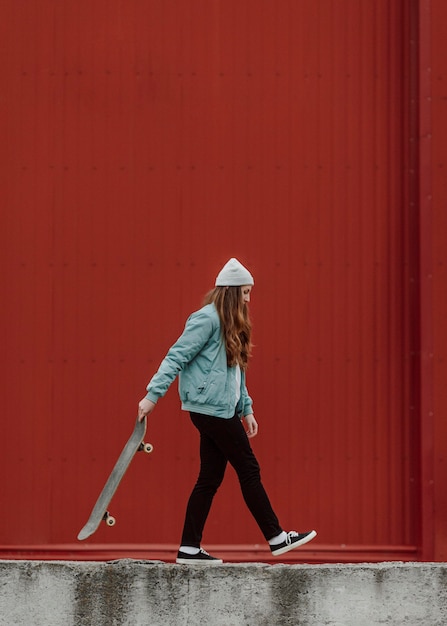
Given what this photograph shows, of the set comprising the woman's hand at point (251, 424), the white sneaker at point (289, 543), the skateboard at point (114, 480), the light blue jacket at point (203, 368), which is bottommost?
the white sneaker at point (289, 543)

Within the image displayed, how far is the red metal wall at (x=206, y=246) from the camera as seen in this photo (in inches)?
294

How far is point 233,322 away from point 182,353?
347 mm

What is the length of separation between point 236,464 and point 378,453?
1.45m

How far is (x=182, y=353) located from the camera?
629cm

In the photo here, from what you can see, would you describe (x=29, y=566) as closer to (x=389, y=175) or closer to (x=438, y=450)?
(x=438, y=450)

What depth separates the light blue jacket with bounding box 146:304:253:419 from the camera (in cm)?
630

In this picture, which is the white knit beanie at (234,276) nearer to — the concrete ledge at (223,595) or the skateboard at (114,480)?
the skateboard at (114,480)

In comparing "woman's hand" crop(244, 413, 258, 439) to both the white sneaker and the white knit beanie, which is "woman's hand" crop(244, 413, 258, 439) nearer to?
the white sneaker

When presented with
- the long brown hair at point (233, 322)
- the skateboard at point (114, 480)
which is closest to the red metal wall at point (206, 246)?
the skateboard at point (114, 480)

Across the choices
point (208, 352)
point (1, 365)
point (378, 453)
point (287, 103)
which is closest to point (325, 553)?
point (378, 453)

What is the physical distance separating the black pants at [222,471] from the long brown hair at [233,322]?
0.37 metres

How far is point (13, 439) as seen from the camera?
7.44m

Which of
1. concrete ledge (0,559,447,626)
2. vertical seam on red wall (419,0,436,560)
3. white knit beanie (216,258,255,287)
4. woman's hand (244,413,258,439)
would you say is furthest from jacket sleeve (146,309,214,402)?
vertical seam on red wall (419,0,436,560)

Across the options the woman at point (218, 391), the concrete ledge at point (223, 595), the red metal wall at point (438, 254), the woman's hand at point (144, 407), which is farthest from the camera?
the red metal wall at point (438, 254)
